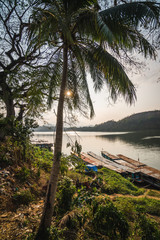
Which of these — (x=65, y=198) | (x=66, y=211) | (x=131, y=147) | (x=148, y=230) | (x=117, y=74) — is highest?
(x=117, y=74)

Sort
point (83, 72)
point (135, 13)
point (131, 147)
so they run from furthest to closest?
point (131, 147)
point (83, 72)
point (135, 13)

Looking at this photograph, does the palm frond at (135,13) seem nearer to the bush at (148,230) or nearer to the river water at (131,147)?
the river water at (131,147)

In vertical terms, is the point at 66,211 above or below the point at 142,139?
above

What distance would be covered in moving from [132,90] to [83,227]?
332cm

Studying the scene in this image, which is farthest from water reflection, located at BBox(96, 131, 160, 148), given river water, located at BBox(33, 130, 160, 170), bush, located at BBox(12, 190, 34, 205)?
bush, located at BBox(12, 190, 34, 205)

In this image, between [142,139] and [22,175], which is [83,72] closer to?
[22,175]

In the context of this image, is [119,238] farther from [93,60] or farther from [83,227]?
[93,60]

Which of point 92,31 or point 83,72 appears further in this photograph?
point 83,72

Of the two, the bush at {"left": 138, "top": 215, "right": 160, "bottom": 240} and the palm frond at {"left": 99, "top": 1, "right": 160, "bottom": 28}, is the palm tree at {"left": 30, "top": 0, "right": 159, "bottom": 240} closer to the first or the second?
the palm frond at {"left": 99, "top": 1, "right": 160, "bottom": 28}

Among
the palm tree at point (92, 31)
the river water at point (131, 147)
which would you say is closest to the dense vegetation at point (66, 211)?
the palm tree at point (92, 31)

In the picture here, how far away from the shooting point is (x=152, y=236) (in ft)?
6.54

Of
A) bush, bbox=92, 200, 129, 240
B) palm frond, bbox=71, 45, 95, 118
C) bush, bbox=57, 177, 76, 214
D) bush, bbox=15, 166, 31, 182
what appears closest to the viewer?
bush, bbox=92, 200, 129, 240

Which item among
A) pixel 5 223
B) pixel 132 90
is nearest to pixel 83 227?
pixel 5 223

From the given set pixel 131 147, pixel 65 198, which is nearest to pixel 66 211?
pixel 65 198
